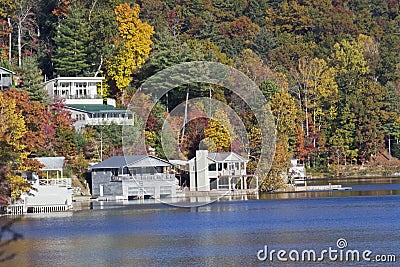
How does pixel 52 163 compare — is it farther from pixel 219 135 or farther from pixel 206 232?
pixel 219 135

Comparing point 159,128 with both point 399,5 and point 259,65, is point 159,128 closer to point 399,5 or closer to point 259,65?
point 259,65

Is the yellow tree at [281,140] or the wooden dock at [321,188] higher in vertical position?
the yellow tree at [281,140]

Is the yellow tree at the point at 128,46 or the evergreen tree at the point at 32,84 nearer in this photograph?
the evergreen tree at the point at 32,84

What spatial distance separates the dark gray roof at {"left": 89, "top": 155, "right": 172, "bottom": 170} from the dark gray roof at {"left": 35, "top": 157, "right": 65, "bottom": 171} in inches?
188

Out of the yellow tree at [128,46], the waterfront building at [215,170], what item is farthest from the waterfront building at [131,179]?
the yellow tree at [128,46]

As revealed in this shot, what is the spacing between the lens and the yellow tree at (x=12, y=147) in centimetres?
4856

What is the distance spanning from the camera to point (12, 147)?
49.5 m

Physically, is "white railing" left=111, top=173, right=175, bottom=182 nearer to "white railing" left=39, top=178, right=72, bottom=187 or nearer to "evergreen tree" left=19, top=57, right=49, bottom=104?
"white railing" left=39, top=178, right=72, bottom=187

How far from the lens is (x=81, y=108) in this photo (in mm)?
68062

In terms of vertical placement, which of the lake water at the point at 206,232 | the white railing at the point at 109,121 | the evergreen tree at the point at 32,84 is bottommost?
the lake water at the point at 206,232

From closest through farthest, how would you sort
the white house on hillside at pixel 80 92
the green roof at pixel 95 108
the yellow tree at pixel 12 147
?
1. the yellow tree at pixel 12 147
2. the green roof at pixel 95 108
3. the white house on hillside at pixel 80 92

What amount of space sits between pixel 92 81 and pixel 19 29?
790 cm

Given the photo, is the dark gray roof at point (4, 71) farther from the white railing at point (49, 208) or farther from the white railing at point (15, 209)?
the white railing at point (15, 209)

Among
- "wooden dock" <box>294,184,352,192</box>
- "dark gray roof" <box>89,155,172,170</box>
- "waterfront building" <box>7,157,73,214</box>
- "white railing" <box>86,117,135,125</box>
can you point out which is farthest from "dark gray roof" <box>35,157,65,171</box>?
"wooden dock" <box>294,184,352,192</box>
